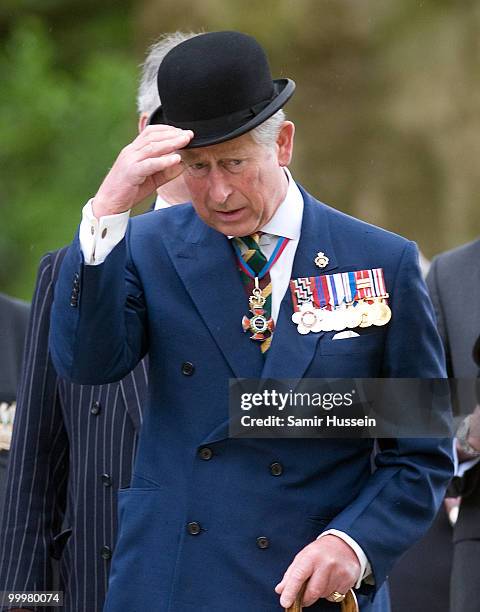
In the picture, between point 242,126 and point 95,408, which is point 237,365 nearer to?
point 242,126

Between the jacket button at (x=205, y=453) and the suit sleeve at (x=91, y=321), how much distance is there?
0.19 m

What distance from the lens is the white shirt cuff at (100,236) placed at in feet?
7.14

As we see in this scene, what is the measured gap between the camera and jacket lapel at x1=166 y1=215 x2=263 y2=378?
235 cm

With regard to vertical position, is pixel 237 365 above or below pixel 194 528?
above

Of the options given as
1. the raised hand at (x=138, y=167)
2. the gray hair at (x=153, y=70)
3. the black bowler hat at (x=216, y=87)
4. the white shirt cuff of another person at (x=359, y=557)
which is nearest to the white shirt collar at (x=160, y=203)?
the gray hair at (x=153, y=70)

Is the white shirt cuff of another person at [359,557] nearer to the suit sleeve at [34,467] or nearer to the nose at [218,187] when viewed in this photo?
the nose at [218,187]

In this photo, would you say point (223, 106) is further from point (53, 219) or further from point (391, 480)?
point (53, 219)

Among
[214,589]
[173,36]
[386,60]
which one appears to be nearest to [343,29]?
[386,60]

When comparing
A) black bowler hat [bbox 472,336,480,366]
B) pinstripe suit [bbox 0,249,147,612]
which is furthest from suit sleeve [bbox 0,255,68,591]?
black bowler hat [bbox 472,336,480,366]

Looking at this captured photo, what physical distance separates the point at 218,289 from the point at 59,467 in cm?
68

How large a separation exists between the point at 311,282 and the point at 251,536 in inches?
18.2

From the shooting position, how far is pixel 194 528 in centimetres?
232

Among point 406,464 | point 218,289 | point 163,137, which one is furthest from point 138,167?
point 406,464

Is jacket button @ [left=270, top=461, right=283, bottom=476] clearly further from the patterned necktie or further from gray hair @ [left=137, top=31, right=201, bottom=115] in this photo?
gray hair @ [left=137, top=31, right=201, bottom=115]
